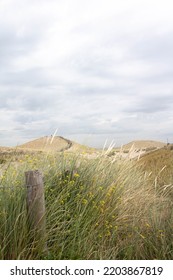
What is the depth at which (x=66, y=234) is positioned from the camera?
5027 mm

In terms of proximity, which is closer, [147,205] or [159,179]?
[147,205]

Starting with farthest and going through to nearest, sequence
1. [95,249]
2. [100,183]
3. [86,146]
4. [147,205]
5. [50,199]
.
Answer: [86,146], [147,205], [100,183], [50,199], [95,249]

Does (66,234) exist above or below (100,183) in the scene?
below

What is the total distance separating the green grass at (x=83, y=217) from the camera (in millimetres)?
4648

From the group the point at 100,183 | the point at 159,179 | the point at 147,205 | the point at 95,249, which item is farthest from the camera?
the point at 159,179

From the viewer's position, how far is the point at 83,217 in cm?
558

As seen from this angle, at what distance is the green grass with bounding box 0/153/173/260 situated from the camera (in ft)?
15.3

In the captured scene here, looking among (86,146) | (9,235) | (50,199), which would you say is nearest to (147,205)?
(86,146)

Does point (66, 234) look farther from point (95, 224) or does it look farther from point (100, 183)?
point (100, 183)

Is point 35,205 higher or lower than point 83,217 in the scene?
higher

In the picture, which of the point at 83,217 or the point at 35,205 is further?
the point at 83,217
